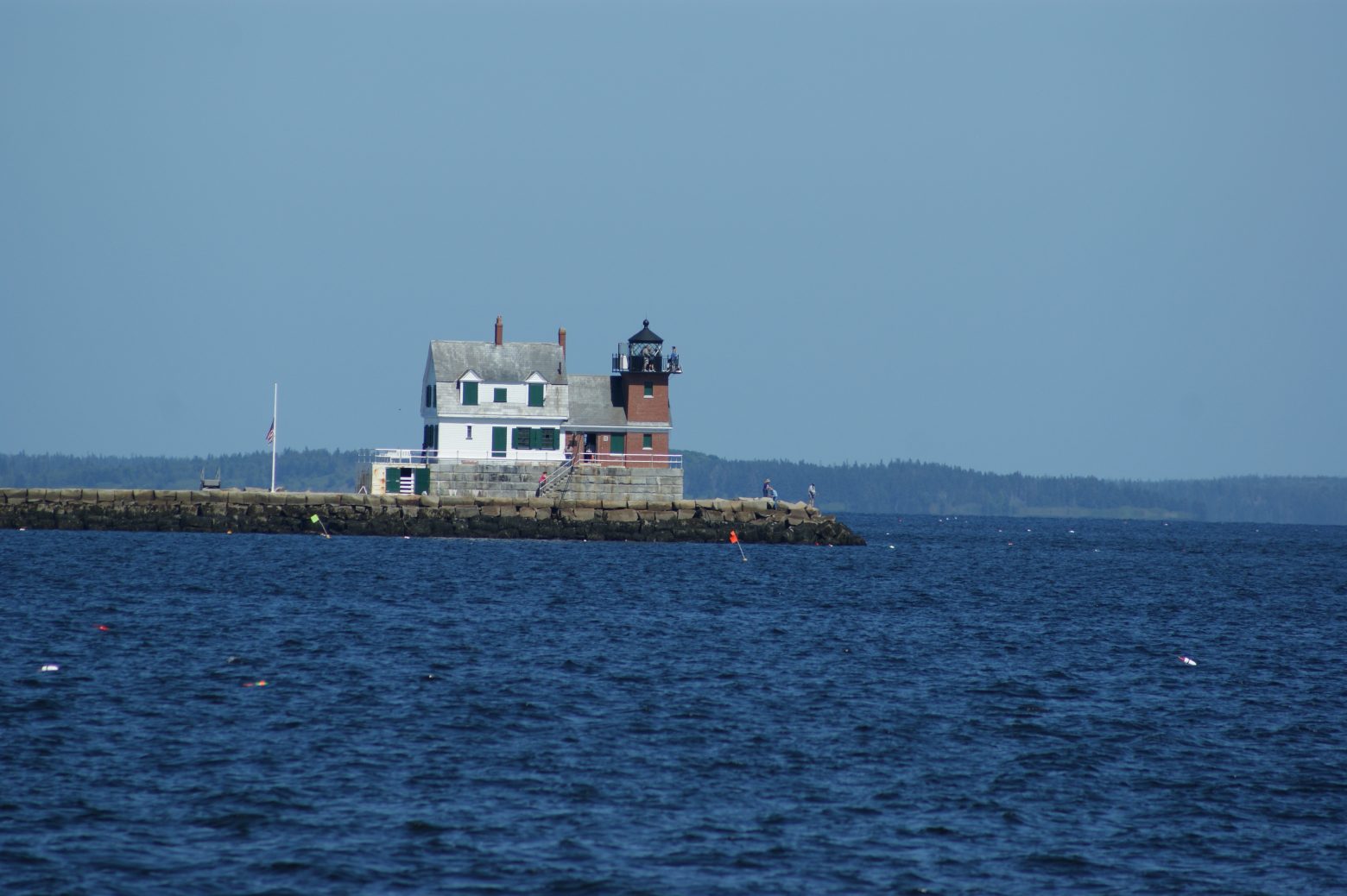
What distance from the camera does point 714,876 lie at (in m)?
16.1

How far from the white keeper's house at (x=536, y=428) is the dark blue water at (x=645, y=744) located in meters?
26.5

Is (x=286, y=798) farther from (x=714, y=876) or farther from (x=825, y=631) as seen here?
(x=825, y=631)

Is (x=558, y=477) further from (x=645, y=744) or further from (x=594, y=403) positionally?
(x=645, y=744)

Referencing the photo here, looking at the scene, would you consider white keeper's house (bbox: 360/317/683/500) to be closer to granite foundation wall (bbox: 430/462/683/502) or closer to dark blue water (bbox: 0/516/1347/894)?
granite foundation wall (bbox: 430/462/683/502)

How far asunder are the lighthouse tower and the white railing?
0.51 feet

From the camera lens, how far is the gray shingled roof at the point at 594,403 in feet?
248

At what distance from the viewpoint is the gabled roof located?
246 feet

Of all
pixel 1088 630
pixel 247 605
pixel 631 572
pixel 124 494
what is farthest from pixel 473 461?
pixel 1088 630

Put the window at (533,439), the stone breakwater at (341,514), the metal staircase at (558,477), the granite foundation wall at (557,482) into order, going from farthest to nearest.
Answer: the window at (533,439), the metal staircase at (558,477), the granite foundation wall at (557,482), the stone breakwater at (341,514)

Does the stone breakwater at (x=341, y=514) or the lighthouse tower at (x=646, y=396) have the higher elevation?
the lighthouse tower at (x=646, y=396)

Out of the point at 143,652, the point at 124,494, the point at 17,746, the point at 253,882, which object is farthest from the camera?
the point at 124,494

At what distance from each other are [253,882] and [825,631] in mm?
23251

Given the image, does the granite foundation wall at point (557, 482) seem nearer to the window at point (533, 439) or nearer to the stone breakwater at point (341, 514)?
the stone breakwater at point (341, 514)

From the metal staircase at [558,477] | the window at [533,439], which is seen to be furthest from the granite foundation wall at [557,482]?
the window at [533,439]
